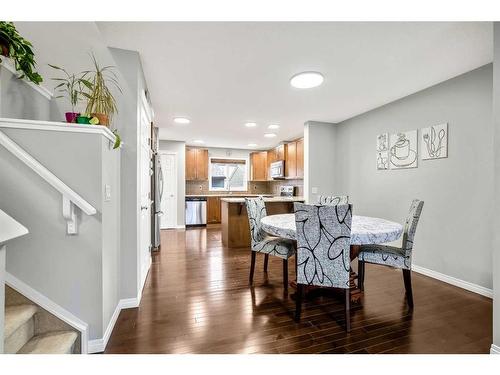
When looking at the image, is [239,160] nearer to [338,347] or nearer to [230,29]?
[230,29]

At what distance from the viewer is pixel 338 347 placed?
5.24 feet

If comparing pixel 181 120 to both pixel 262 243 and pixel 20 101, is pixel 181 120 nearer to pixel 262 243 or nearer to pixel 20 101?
pixel 20 101

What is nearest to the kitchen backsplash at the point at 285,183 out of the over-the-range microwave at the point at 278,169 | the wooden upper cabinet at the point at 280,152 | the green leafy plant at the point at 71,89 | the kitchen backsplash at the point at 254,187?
the kitchen backsplash at the point at 254,187

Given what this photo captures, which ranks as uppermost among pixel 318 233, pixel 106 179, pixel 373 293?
pixel 106 179

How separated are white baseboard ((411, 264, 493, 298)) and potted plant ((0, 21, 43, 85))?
4.37m

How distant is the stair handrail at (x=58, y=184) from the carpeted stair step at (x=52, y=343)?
636mm

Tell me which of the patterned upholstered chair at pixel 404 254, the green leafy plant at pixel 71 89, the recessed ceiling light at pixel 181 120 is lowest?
the patterned upholstered chair at pixel 404 254

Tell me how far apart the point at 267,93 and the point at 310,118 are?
4.88 ft

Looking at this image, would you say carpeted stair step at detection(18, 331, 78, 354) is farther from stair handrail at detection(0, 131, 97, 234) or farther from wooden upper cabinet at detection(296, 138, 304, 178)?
wooden upper cabinet at detection(296, 138, 304, 178)

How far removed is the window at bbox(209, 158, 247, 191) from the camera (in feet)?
25.0

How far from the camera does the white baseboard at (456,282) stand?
2.39 metres

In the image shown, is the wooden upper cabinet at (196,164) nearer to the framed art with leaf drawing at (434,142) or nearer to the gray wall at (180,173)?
the gray wall at (180,173)
